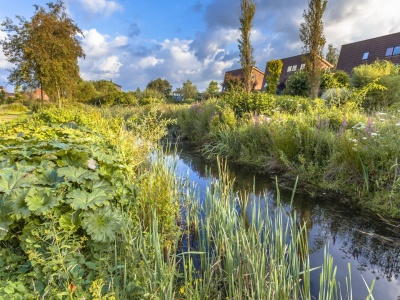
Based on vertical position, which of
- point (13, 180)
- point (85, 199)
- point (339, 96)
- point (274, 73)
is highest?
point (274, 73)

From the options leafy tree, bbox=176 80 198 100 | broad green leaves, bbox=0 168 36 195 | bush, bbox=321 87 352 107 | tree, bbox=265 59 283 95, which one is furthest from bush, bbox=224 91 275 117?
leafy tree, bbox=176 80 198 100

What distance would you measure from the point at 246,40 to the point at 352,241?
16.1 metres

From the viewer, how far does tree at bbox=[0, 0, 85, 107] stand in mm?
15867

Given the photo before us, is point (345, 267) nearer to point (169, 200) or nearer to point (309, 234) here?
point (309, 234)

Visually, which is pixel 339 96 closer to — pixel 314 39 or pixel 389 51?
pixel 314 39

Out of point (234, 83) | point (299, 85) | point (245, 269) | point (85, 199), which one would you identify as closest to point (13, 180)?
point (85, 199)

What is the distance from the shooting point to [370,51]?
1160 inches

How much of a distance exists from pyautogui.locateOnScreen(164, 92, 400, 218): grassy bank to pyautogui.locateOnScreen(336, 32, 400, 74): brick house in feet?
83.0

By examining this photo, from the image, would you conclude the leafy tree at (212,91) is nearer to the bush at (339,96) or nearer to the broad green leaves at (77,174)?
the bush at (339,96)

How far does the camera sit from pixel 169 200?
3066mm

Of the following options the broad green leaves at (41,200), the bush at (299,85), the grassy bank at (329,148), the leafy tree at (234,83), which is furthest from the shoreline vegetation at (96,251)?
the bush at (299,85)

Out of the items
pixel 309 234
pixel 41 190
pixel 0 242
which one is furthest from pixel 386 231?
pixel 0 242

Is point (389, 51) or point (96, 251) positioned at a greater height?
point (389, 51)

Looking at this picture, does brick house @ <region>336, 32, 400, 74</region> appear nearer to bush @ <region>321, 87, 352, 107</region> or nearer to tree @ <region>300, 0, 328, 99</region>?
tree @ <region>300, 0, 328, 99</region>
